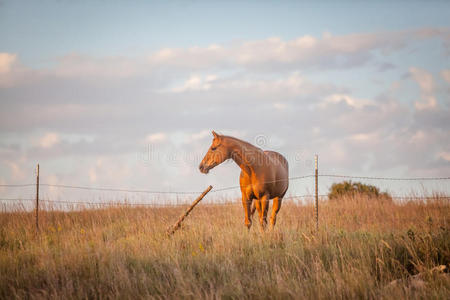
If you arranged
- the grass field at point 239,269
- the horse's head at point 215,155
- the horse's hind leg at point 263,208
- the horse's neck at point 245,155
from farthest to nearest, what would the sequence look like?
the horse's hind leg at point 263,208 → the horse's neck at point 245,155 → the horse's head at point 215,155 → the grass field at point 239,269

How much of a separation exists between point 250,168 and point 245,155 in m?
0.36

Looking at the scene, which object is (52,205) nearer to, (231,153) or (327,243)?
(231,153)

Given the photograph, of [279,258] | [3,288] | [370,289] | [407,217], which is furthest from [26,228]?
[407,217]

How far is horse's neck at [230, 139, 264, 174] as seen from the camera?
31.1ft

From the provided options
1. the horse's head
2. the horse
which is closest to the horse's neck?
the horse

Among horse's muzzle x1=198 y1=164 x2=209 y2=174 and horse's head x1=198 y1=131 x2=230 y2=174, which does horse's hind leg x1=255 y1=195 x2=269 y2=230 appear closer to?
horse's head x1=198 y1=131 x2=230 y2=174

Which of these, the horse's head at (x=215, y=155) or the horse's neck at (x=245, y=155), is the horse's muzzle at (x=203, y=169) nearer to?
the horse's head at (x=215, y=155)

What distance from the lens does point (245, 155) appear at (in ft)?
31.3

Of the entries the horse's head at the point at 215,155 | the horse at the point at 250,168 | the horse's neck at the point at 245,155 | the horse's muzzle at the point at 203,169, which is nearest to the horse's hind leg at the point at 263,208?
the horse at the point at 250,168

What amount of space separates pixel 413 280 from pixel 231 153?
15.7ft

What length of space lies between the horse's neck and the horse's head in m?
0.23

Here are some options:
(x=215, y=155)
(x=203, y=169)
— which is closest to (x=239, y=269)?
→ (x=203, y=169)

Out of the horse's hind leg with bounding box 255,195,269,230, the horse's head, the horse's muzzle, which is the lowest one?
the horse's hind leg with bounding box 255,195,269,230

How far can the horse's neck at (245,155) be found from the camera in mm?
9477
